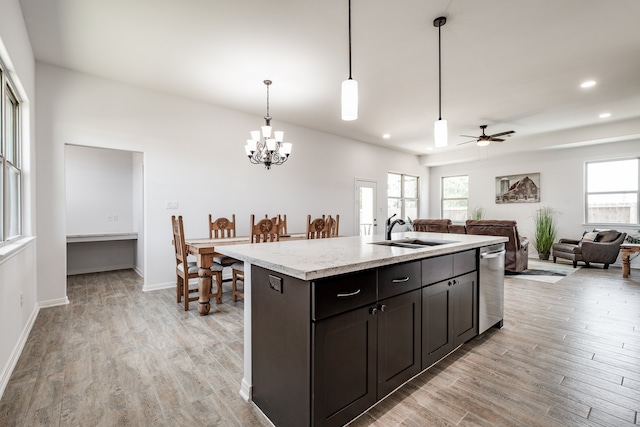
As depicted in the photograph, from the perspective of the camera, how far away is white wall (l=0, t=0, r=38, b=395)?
2.00 meters

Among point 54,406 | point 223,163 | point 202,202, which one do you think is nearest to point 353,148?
point 223,163

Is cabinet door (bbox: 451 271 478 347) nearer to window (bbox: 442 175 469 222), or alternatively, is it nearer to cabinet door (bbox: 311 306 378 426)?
cabinet door (bbox: 311 306 378 426)

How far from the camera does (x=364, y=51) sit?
3.15 meters

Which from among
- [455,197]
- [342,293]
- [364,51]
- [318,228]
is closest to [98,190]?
[318,228]

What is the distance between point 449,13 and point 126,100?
4003 mm

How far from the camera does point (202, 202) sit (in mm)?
4637

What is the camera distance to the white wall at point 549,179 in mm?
6477

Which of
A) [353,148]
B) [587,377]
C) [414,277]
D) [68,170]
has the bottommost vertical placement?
[587,377]

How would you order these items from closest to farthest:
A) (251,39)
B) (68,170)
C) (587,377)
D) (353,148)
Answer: (587,377), (251,39), (68,170), (353,148)

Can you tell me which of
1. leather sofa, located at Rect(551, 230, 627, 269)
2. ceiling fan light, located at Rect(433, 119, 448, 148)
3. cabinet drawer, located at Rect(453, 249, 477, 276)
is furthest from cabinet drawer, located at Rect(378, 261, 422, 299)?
leather sofa, located at Rect(551, 230, 627, 269)

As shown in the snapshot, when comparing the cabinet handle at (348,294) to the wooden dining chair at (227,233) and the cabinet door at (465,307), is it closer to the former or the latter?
the cabinet door at (465,307)

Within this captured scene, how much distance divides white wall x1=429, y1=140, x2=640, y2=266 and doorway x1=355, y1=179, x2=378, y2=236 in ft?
10.0

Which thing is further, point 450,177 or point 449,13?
point 450,177

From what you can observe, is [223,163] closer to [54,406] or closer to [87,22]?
[87,22]
